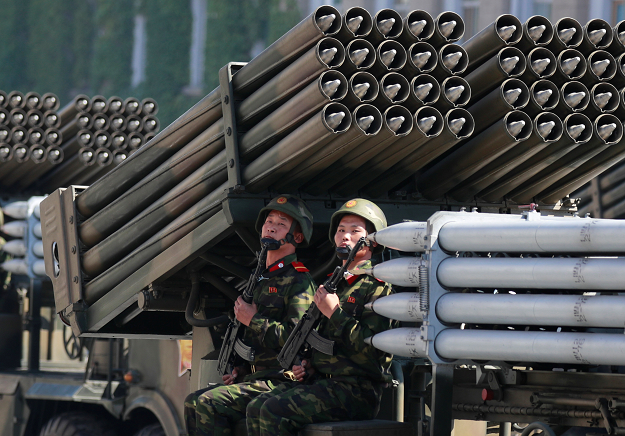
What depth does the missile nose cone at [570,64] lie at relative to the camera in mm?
6418

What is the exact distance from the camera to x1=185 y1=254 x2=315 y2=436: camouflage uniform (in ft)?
20.8

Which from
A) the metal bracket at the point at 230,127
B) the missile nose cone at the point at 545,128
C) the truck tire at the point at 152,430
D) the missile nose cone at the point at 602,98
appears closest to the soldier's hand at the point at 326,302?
the metal bracket at the point at 230,127

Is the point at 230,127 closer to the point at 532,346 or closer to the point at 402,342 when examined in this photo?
the point at 402,342

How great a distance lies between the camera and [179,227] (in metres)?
7.15

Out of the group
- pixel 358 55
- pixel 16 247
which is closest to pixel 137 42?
pixel 16 247

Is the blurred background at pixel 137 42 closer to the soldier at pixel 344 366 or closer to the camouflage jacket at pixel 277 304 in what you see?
the camouflage jacket at pixel 277 304

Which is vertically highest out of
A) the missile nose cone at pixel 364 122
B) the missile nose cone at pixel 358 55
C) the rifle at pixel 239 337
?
the missile nose cone at pixel 358 55

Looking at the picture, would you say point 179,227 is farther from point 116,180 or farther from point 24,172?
point 24,172

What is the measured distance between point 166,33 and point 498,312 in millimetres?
27414

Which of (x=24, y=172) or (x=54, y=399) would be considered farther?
(x=24, y=172)

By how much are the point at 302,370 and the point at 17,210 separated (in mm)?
5394

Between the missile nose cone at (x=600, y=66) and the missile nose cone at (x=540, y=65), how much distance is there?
0.33 meters

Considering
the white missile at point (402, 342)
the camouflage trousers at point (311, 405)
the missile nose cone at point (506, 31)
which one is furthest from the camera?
the missile nose cone at point (506, 31)

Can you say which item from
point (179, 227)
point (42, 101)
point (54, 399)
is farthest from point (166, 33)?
point (179, 227)
